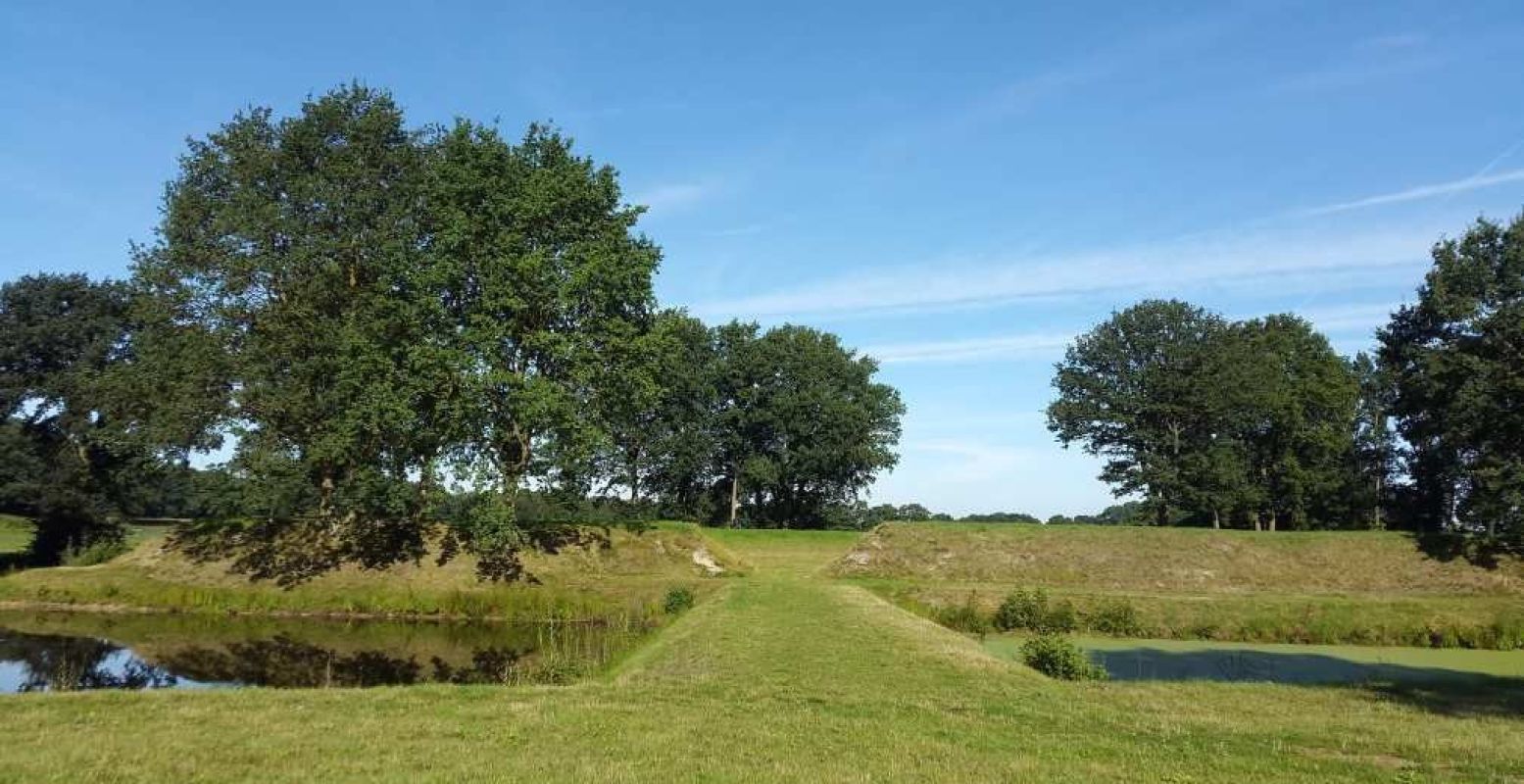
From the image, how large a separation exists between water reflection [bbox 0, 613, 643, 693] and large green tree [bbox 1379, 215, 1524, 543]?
41.9 m

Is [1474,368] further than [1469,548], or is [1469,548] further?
[1474,368]

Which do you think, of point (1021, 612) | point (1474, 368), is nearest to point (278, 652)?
point (1021, 612)

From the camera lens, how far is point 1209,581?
40.3 m

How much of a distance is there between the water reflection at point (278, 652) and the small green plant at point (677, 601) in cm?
267

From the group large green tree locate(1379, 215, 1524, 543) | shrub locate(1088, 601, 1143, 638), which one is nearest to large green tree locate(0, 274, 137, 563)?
shrub locate(1088, 601, 1143, 638)

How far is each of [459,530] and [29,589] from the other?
16234mm

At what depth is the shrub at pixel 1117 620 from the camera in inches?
1214

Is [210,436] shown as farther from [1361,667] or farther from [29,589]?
[1361,667]

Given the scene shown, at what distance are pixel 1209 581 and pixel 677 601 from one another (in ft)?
80.5

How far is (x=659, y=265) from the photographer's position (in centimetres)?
4112

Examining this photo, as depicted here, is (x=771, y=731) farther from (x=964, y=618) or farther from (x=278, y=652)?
(x=964, y=618)

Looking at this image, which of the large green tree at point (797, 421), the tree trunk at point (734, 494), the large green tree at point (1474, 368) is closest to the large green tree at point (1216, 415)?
the large green tree at point (1474, 368)

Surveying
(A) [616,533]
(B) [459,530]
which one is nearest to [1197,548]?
(A) [616,533]

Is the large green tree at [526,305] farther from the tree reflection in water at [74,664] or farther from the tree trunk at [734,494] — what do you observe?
the tree trunk at [734,494]
